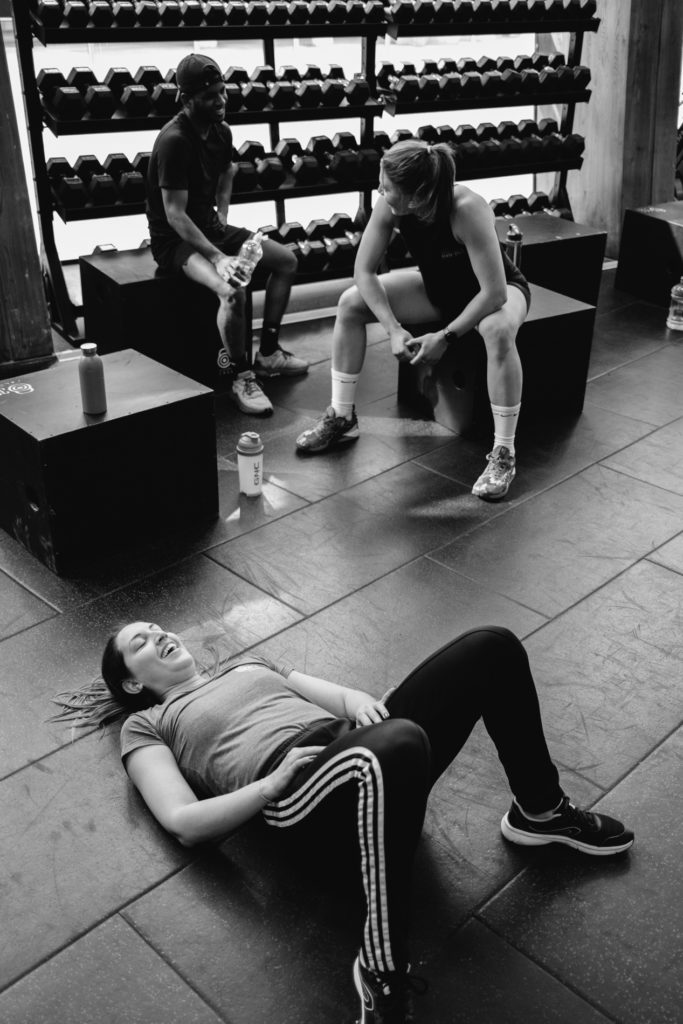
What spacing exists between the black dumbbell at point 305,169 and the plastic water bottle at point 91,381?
2334 millimetres

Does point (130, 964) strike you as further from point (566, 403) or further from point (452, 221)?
point (566, 403)

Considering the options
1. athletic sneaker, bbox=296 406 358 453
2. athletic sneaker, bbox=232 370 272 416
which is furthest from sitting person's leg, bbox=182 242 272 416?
athletic sneaker, bbox=296 406 358 453

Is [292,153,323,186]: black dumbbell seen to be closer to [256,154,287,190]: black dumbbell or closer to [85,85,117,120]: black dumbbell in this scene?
[256,154,287,190]: black dumbbell

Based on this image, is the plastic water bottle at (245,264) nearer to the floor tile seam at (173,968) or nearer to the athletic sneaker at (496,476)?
the athletic sneaker at (496,476)

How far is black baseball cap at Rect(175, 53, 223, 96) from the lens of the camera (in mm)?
3820

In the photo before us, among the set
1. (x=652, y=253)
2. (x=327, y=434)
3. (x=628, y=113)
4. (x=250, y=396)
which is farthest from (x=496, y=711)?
(x=628, y=113)

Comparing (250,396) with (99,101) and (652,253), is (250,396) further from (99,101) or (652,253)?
(652,253)

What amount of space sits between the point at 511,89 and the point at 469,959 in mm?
4904

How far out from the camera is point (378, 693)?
8.45 ft

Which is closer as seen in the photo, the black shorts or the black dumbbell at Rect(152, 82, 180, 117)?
the black shorts

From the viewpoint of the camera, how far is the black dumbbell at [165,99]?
4438 mm

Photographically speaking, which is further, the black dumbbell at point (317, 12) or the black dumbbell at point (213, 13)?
the black dumbbell at point (317, 12)

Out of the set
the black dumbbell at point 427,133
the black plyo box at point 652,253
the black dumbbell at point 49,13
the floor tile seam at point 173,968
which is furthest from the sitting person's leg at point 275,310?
the floor tile seam at point 173,968

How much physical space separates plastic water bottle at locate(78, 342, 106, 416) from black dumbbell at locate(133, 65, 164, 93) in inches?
77.5
